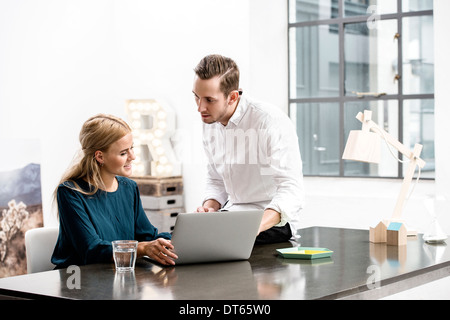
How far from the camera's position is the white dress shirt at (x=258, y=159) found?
2.83 meters

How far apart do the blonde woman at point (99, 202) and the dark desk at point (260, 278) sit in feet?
0.53

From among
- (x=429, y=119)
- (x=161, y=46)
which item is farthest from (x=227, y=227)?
(x=161, y=46)

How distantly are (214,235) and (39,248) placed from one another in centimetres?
76

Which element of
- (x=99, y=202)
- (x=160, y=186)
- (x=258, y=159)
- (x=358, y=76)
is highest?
(x=358, y=76)

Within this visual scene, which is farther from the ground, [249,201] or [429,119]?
[429,119]

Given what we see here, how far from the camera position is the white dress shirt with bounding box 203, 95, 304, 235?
2.83 metres

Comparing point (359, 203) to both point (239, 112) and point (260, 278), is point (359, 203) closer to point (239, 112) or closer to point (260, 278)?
point (239, 112)

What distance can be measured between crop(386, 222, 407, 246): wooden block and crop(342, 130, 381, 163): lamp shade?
0.27 m

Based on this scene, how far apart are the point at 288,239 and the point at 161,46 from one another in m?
2.96

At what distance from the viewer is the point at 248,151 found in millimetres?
2959

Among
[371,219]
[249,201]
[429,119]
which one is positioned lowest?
[371,219]

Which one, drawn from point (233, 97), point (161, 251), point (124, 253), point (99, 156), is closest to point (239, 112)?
point (233, 97)
